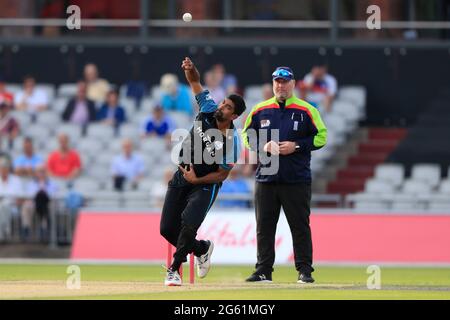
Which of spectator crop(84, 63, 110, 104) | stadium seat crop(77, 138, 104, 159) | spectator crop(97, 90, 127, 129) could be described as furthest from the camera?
spectator crop(84, 63, 110, 104)

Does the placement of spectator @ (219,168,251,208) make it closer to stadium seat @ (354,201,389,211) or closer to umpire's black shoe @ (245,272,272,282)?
stadium seat @ (354,201,389,211)

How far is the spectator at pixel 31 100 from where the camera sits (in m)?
26.7

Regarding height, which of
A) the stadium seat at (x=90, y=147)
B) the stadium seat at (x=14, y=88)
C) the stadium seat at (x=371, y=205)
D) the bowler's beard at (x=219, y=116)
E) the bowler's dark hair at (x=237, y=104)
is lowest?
the stadium seat at (x=371, y=205)

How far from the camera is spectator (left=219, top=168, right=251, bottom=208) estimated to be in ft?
75.5

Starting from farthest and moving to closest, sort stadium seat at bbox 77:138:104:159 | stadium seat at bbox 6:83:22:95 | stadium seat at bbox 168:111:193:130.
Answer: stadium seat at bbox 6:83:22:95, stadium seat at bbox 77:138:104:159, stadium seat at bbox 168:111:193:130

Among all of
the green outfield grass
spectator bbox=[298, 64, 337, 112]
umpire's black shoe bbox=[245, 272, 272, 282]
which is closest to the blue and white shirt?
the green outfield grass

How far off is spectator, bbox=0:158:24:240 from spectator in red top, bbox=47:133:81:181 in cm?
71

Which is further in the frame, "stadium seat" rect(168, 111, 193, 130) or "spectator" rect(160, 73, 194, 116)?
"spectator" rect(160, 73, 194, 116)

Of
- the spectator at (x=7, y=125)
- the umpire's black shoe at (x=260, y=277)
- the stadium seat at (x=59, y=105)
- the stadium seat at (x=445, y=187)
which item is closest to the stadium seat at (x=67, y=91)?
the stadium seat at (x=59, y=105)

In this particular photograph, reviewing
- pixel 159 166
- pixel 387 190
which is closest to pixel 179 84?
pixel 159 166

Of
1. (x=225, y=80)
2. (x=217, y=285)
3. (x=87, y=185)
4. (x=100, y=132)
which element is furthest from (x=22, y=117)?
(x=217, y=285)

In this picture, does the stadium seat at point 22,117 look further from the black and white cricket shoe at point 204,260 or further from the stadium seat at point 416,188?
the black and white cricket shoe at point 204,260

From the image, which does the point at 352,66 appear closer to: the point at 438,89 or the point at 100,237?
the point at 438,89

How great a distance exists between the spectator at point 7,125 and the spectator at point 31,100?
0.54 metres
